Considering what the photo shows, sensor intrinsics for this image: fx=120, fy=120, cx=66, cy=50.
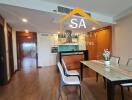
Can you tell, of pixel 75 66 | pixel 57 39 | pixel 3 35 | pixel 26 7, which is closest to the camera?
pixel 26 7

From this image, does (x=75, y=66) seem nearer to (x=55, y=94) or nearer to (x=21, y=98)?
(x=55, y=94)

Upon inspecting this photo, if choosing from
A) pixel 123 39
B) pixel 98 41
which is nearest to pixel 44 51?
pixel 98 41

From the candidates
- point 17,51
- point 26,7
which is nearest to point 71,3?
point 26,7

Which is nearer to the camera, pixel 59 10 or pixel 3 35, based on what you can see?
pixel 59 10

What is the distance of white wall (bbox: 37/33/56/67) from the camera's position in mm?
7828

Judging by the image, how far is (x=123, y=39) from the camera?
15.4ft

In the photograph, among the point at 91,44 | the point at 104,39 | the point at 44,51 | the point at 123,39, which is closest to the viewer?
the point at 123,39

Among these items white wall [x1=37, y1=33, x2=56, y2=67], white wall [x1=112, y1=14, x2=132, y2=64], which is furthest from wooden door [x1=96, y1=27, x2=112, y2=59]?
white wall [x1=37, y1=33, x2=56, y2=67]

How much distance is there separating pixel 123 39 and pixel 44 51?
4949 millimetres

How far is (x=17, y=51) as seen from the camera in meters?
7.04

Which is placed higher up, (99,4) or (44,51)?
(99,4)

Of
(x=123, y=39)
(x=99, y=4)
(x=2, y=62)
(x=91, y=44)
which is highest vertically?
(x=99, y=4)

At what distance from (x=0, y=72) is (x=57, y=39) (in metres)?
4.74

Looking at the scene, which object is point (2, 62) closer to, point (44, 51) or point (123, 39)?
point (44, 51)
